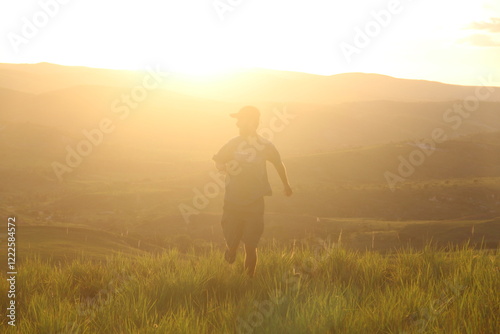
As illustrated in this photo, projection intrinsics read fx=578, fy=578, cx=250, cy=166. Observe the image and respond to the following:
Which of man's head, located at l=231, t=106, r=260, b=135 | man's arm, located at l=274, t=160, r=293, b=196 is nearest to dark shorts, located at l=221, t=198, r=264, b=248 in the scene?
man's arm, located at l=274, t=160, r=293, b=196

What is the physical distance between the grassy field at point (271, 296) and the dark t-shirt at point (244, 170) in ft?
3.57

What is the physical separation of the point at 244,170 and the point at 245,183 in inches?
7.8

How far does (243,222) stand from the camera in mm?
8945

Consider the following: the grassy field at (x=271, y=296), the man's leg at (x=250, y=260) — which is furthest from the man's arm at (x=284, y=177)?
the grassy field at (x=271, y=296)

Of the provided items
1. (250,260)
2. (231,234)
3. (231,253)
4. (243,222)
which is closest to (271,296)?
(250,260)

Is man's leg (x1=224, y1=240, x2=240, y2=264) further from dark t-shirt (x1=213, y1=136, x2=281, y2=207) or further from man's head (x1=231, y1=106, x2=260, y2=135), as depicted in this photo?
man's head (x1=231, y1=106, x2=260, y2=135)

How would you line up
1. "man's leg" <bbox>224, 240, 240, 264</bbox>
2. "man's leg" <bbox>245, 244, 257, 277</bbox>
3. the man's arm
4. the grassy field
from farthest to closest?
the man's arm
"man's leg" <bbox>224, 240, 240, 264</bbox>
"man's leg" <bbox>245, 244, 257, 277</bbox>
the grassy field

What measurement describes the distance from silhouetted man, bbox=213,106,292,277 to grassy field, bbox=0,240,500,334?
501mm

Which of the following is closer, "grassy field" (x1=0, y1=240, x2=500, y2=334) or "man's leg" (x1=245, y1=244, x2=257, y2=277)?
"grassy field" (x1=0, y1=240, x2=500, y2=334)

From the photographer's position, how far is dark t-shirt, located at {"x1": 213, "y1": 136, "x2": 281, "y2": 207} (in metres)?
8.77

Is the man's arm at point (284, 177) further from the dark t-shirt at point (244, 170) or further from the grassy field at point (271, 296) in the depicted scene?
the grassy field at point (271, 296)

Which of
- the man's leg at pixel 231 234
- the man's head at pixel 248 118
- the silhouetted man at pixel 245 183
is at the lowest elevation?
the man's leg at pixel 231 234

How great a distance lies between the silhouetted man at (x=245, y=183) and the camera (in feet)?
28.8

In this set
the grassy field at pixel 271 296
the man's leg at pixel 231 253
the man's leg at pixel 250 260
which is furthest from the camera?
the man's leg at pixel 231 253
